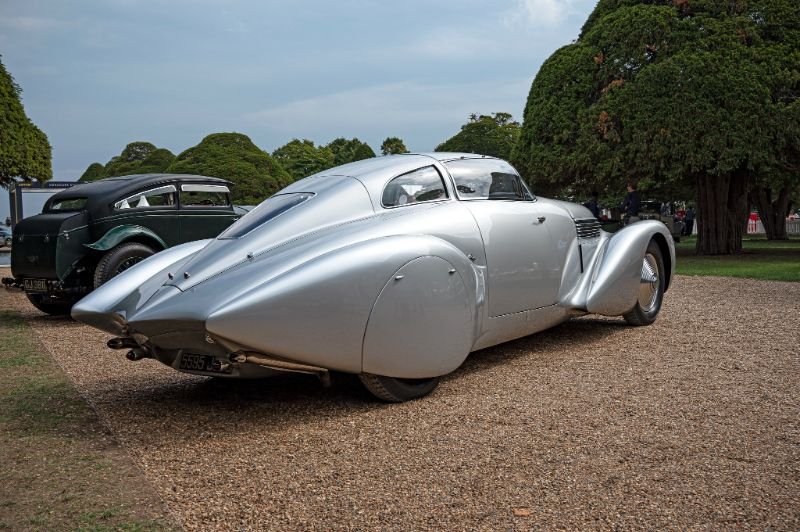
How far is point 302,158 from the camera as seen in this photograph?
66.1 metres

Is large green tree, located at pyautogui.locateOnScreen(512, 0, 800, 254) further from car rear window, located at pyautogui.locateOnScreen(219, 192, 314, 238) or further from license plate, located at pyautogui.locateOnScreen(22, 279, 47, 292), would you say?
car rear window, located at pyautogui.locateOnScreen(219, 192, 314, 238)

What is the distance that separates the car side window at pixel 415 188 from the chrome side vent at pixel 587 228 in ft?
5.76

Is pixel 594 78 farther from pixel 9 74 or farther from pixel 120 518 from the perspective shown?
pixel 120 518

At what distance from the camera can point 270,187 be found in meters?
44.7

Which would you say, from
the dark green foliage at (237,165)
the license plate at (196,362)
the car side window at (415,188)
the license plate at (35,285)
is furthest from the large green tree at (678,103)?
the dark green foliage at (237,165)

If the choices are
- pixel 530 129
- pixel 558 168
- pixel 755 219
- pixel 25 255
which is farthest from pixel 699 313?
pixel 755 219

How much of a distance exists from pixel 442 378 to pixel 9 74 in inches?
663

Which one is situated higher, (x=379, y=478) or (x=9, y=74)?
(x=9, y=74)

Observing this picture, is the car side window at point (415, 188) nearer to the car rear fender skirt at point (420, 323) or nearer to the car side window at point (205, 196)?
the car rear fender skirt at point (420, 323)

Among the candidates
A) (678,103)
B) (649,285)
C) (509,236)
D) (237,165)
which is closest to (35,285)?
(509,236)

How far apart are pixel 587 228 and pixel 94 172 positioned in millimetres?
72612

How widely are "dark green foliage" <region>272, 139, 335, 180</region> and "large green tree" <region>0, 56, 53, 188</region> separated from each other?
145 ft

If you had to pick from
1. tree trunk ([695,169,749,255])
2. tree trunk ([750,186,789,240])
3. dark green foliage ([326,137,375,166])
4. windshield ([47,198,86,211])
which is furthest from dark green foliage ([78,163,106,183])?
windshield ([47,198,86,211])

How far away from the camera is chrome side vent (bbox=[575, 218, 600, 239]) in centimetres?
686
